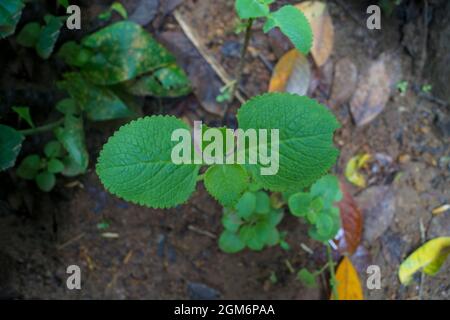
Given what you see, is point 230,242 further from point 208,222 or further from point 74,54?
point 74,54

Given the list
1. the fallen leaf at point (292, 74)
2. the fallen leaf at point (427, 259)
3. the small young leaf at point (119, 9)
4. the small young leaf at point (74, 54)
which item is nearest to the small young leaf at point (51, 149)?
the small young leaf at point (74, 54)

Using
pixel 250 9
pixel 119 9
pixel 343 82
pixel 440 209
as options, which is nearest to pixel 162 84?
pixel 119 9

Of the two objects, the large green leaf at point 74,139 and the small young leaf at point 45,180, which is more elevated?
the large green leaf at point 74,139

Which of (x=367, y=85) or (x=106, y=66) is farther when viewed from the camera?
(x=367, y=85)

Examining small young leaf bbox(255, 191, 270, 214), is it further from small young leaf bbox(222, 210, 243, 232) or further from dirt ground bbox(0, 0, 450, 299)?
dirt ground bbox(0, 0, 450, 299)

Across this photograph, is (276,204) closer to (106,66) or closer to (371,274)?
(371,274)

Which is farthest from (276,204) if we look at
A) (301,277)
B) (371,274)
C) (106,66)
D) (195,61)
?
(106,66)

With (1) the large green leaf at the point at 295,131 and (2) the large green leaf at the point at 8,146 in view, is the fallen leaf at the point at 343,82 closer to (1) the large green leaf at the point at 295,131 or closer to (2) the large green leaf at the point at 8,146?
(1) the large green leaf at the point at 295,131
